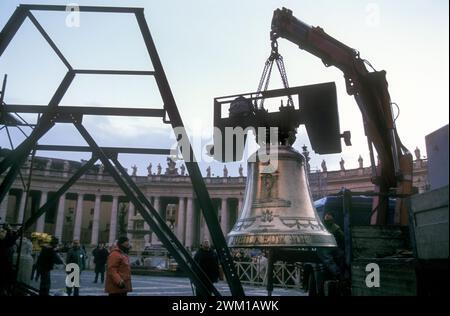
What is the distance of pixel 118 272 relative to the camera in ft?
19.6

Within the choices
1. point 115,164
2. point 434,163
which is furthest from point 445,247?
point 115,164

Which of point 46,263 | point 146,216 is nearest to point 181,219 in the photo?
point 46,263

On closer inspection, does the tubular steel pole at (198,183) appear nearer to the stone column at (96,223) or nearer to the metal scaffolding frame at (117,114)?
the metal scaffolding frame at (117,114)

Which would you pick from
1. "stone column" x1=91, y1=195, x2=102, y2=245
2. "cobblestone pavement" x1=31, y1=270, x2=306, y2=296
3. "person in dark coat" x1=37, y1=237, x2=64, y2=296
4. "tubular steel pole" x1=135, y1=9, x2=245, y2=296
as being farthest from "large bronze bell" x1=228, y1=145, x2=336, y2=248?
"stone column" x1=91, y1=195, x2=102, y2=245

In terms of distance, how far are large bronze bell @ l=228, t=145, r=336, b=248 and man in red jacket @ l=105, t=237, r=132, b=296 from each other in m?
3.27

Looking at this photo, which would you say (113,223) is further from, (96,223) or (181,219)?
(181,219)

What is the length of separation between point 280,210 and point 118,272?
154 inches

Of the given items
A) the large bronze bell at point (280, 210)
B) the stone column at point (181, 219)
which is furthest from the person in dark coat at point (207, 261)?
the stone column at point (181, 219)

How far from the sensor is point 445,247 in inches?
74.1

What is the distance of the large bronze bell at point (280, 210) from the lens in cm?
297

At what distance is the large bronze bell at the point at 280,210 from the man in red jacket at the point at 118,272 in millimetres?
3274

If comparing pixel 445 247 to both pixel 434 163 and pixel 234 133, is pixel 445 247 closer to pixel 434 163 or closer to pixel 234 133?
pixel 434 163

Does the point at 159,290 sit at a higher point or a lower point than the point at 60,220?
lower
